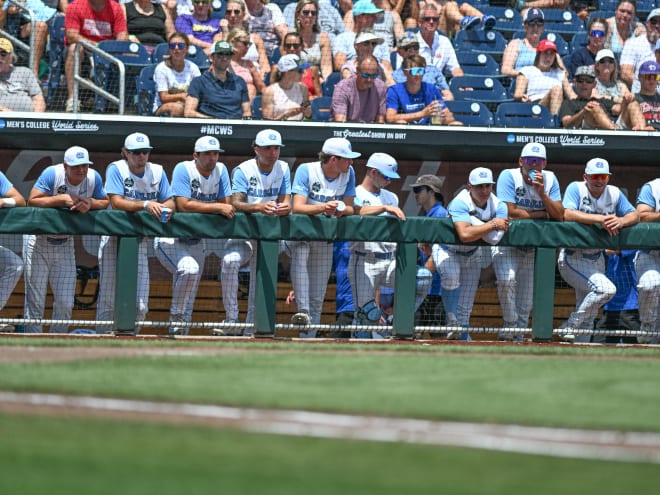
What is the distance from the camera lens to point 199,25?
13625mm

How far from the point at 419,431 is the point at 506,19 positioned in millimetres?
10595

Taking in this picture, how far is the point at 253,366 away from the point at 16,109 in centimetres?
573

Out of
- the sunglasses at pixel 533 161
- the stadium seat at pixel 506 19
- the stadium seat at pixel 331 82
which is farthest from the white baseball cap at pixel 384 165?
the stadium seat at pixel 506 19

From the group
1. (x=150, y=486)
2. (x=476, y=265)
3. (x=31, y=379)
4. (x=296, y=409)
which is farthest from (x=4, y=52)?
(x=150, y=486)

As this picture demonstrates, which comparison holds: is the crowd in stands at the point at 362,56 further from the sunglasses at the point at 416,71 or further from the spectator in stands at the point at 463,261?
the spectator in stands at the point at 463,261

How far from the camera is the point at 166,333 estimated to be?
33.4ft

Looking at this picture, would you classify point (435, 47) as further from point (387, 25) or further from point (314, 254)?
point (314, 254)

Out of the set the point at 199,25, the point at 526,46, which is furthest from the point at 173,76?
the point at 526,46

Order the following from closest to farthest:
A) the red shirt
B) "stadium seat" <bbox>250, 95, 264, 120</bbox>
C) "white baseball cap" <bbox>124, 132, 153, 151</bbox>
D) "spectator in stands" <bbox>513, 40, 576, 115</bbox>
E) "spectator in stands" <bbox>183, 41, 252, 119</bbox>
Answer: "white baseball cap" <bbox>124, 132, 153, 151</bbox>
"spectator in stands" <bbox>183, 41, 252, 119</bbox>
"stadium seat" <bbox>250, 95, 264, 120</bbox>
the red shirt
"spectator in stands" <bbox>513, 40, 576, 115</bbox>

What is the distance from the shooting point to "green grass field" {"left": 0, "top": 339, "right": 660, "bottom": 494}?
4.16 m

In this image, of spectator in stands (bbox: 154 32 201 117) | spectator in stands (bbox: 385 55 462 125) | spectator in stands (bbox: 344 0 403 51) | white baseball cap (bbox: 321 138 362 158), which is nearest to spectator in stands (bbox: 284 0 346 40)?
spectator in stands (bbox: 344 0 403 51)

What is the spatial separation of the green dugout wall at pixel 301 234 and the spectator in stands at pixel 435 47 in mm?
3894

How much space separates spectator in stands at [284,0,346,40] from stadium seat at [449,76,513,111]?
1.69 meters

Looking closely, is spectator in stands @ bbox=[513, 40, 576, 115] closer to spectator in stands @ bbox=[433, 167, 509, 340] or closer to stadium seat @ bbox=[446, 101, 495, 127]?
stadium seat @ bbox=[446, 101, 495, 127]
